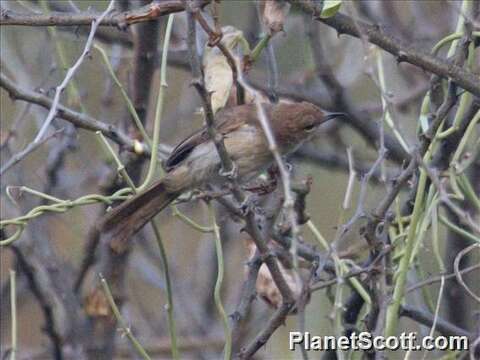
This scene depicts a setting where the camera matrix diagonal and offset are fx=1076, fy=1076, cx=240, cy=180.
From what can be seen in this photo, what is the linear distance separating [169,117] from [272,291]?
2.65 meters

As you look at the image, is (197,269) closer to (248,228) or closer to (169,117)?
(169,117)

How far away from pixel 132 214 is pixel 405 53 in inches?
40.8

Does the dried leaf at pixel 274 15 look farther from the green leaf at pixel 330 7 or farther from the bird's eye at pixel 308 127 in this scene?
the bird's eye at pixel 308 127

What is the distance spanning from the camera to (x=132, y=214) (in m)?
3.56

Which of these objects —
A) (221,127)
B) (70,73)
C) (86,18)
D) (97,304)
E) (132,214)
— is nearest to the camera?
(70,73)

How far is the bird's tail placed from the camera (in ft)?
11.6

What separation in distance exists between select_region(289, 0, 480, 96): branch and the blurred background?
43 cm

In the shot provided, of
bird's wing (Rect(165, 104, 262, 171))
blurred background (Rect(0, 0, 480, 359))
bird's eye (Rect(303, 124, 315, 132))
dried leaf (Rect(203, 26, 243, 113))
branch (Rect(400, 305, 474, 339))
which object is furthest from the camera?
blurred background (Rect(0, 0, 480, 359))

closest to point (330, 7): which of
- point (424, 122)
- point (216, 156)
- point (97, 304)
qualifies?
point (424, 122)

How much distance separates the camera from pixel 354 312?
12.0 ft

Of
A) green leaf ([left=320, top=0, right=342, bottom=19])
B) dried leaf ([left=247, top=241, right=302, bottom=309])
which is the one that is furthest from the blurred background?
green leaf ([left=320, top=0, right=342, bottom=19])

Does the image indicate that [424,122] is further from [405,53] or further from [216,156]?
[216,156]

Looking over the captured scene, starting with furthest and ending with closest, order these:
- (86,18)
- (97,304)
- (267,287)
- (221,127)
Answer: (97,304), (221,127), (267,287), (86,18)

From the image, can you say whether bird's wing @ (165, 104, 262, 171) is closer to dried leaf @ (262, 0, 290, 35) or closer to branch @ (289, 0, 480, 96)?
dried leaf @ (262, 0, 290, 35)
